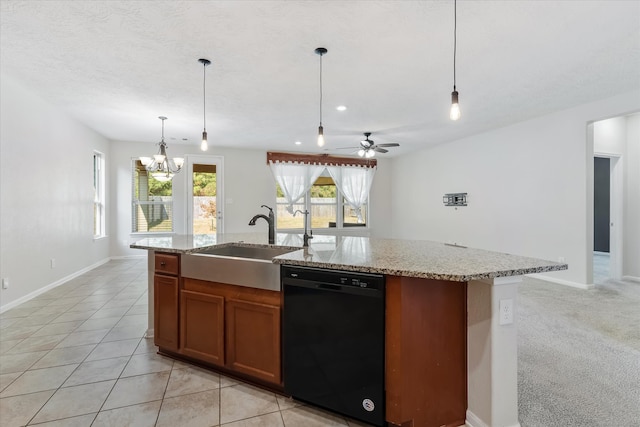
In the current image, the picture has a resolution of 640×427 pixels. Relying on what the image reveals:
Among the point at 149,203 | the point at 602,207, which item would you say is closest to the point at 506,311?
the point at 149,203

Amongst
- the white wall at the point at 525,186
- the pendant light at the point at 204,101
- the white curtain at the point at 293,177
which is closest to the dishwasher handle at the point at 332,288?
the pendant light at the point at 204,101

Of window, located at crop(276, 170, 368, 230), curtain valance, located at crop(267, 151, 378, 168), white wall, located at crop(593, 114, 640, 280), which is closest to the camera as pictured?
white wall, located at crop(593, 114, 640, 280)

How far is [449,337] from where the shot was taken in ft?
5.18

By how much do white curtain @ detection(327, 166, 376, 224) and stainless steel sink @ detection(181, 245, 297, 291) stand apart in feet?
18.5

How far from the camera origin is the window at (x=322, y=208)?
755 centimetres

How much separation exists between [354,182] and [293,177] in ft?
5.36

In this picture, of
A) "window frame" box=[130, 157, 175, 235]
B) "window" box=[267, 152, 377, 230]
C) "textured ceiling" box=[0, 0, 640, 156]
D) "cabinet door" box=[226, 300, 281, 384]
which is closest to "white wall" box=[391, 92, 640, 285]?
"textured ceiling" box=[0, 0, 640, 156]

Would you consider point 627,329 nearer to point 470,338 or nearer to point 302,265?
point 470,338

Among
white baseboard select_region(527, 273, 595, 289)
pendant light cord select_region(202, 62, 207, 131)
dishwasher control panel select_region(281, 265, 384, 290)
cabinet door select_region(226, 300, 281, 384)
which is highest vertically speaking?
pendant light cord select_region(202, 62, 207, 131)

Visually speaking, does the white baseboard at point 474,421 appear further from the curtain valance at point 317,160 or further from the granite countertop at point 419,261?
the curtain valance at point 317,160

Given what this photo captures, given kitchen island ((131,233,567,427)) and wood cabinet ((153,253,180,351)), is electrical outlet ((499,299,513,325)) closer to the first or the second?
kitchen island ((131,233,567,427))

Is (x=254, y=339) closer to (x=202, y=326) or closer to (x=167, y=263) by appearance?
(x=202, y=326)

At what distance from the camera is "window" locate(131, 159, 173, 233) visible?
6.51 m

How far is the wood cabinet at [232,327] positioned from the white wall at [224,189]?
4.95 m
